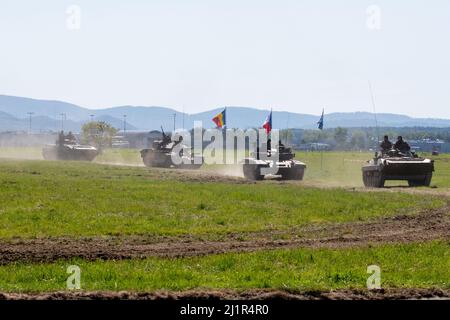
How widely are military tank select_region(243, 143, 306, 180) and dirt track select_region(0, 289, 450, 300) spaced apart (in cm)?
3193

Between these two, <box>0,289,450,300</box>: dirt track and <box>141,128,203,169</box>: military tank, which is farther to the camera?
<box>141,128,203,169</box>: military tank

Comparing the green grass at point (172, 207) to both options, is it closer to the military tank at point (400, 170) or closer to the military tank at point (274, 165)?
the military tank at point (400, 170)

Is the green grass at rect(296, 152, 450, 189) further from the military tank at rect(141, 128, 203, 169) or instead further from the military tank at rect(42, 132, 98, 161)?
the military tank at rect(42, 132, 98, 161)

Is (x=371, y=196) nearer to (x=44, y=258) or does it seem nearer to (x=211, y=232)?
(x=211, y=232)

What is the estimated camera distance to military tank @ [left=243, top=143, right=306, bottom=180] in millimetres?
43344

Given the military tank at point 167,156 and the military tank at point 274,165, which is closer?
the military tank at point 274,165

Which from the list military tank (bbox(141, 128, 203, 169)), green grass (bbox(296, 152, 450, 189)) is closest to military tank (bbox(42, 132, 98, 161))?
military tank (bbox(141, 128, 203, 169))

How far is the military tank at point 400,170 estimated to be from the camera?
3756 centimetres

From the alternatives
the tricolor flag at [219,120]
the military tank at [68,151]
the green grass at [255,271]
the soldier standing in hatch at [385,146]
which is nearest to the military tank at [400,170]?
the soldier standing in hatch at [385,146]

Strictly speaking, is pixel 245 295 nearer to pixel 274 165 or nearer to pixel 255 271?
pixel 255 271

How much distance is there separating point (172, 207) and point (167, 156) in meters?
35.1

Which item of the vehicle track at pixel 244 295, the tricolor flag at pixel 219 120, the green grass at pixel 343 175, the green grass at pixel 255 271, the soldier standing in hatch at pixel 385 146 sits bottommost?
the green grass at pixel 343 175

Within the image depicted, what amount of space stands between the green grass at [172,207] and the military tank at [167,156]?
935 inches
